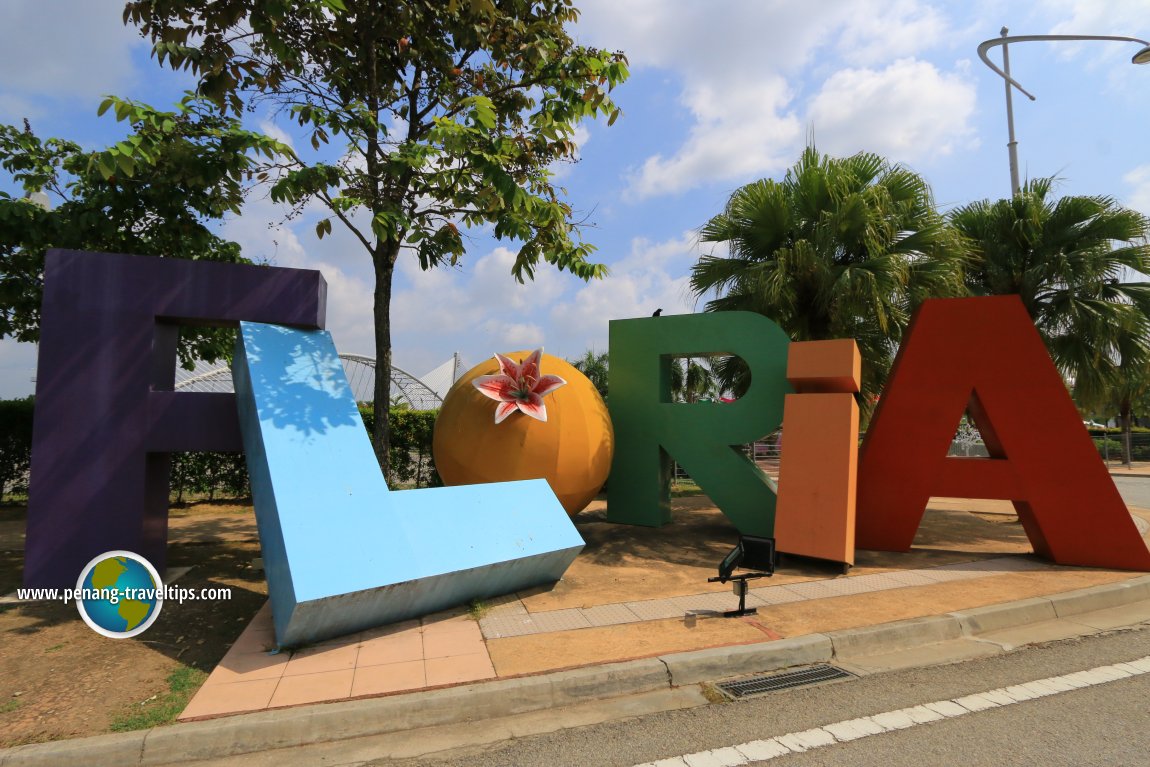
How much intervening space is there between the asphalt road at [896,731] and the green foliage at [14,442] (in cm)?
1331

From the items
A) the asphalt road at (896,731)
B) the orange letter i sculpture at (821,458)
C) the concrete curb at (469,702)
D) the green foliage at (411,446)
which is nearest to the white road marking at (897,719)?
the asphalt road at (896,731)

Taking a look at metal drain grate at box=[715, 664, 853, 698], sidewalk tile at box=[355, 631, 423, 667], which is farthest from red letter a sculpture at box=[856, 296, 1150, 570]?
sidewalk tile at box=[355, 631, 423, 667]

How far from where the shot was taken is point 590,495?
30.0ft

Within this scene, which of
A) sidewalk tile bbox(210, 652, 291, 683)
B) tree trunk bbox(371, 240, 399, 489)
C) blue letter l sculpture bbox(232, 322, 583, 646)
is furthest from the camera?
tree trunk bbox(371, 240, 399, 489)

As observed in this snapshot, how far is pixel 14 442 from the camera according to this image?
1220cm

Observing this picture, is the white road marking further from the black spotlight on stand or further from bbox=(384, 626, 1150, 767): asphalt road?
the black spotlight on stand

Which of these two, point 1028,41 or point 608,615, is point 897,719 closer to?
point 608,615

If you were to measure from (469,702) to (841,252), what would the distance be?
913cm

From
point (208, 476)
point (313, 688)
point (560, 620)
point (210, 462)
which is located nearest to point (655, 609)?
point (560, 620)

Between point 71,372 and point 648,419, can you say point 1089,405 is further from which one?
point 71,372

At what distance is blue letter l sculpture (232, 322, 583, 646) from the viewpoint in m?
4.80
